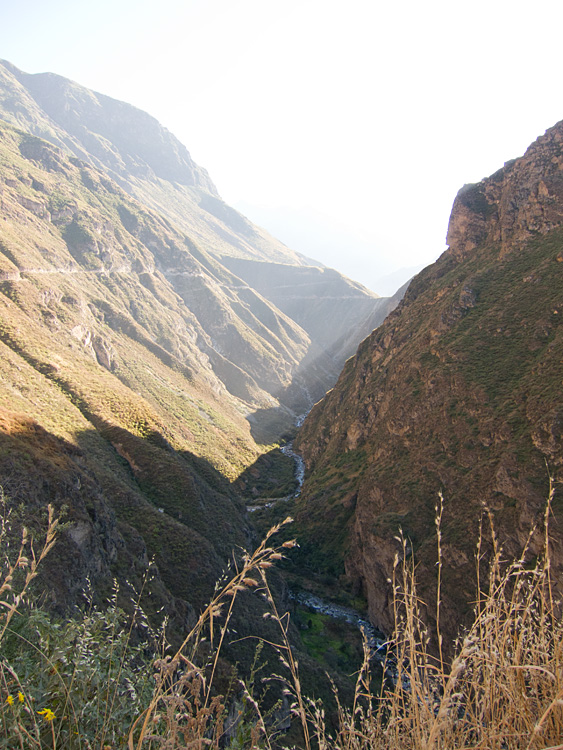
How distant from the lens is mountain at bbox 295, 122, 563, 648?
27.0 meters

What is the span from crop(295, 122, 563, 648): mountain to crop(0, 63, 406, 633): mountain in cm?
1121

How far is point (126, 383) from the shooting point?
5894 centimetres

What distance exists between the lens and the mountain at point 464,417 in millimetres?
27031

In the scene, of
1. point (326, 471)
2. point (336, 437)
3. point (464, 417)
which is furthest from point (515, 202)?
point (326, 471)

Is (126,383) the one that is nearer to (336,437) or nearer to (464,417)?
(336,437)

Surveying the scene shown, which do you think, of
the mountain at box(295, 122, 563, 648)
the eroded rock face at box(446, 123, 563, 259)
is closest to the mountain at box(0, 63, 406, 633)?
the mountain at box(295, 122, 563, 648)

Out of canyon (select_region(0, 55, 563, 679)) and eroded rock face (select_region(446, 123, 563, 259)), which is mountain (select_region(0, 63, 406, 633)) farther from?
eroded rock face (select_region(446, 123, 563, 259))

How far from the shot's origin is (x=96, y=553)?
17203 millimetres

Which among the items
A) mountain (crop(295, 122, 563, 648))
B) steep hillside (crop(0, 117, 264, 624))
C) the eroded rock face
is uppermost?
the eroded rock face

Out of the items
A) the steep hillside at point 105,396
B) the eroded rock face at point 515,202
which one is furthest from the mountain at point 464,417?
the steep hillside at point 105,396

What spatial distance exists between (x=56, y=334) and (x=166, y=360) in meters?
36.0

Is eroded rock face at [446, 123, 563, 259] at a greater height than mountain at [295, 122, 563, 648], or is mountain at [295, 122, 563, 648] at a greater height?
eroded rock face at [446, 123, 563, 259]

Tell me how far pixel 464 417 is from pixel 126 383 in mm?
44733

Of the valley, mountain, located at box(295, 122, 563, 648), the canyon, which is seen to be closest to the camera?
the valley
